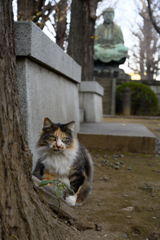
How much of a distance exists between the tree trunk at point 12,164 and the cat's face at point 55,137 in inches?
34.2

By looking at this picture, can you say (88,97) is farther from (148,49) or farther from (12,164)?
(148,49)

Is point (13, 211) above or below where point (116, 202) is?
above

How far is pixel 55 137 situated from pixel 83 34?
6539mm

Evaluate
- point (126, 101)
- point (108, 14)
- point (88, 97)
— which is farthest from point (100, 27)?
point (88, 97)

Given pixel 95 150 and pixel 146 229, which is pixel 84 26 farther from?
pixel 146 229

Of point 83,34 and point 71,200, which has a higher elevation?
point 83,34

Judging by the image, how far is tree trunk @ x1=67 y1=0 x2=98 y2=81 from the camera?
7867 millimetres

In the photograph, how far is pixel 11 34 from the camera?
144 centimetres

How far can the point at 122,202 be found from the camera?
2.71 meters

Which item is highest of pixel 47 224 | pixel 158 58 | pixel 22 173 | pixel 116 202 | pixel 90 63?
pixel 158 58

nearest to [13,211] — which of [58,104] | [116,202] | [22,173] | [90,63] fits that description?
[22,173]

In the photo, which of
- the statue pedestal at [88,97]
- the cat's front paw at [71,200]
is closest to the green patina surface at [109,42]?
the statue pedestal at [88,97]

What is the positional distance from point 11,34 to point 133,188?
251 cm

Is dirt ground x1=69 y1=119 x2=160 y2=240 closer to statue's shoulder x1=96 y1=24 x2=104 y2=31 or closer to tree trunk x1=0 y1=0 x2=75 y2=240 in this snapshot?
tree trunk x1=0 y1=0 x2=75 y2=240
